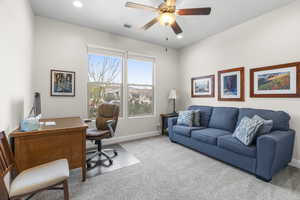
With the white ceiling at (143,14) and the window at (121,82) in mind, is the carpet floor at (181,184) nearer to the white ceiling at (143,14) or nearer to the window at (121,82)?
the window at (121,82)

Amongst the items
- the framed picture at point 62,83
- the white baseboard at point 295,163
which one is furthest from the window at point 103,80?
the white baseboard at point 295,163

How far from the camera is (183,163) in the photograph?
8.48ft

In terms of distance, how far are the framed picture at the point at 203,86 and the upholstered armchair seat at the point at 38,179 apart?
3.64m

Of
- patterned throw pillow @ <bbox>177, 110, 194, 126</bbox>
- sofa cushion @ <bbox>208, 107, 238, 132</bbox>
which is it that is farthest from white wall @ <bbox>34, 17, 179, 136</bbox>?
sofa cushion @ <bbox>208, 107, 238, 132</bbox>

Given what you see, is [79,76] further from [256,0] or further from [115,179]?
[256,0]

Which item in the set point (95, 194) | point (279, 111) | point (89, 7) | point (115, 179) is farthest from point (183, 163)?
point (89, 7)

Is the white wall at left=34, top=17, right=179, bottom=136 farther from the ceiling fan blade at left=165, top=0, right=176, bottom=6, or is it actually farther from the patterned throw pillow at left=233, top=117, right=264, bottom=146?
the patterned throw pillow at left=233, top=117, right=264, bottom=146

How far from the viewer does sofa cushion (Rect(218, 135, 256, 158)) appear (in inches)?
83.0

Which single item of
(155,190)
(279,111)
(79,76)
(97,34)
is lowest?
(155,190)

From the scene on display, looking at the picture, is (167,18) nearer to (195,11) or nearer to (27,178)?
(195,11)

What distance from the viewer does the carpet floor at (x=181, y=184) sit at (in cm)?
173

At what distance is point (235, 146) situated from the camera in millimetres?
2293

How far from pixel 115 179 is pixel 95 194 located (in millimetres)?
374

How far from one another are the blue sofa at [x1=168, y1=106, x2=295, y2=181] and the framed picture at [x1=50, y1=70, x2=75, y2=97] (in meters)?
2.67
